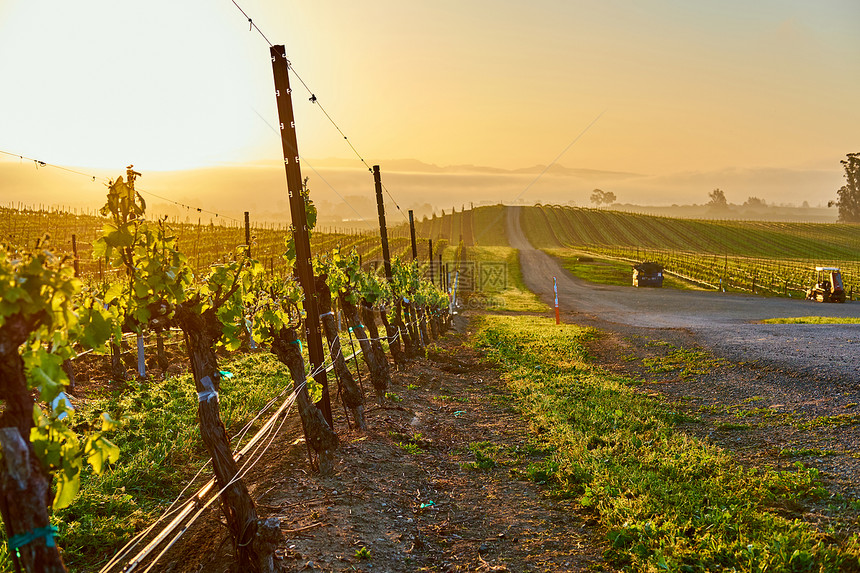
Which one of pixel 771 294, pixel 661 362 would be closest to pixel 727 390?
pixel 661 362

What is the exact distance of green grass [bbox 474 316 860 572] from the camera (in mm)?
6012

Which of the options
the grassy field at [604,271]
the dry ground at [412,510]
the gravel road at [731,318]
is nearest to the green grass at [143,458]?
the dry ground at [412,510]

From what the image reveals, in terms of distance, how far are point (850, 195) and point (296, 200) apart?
205468 millimetres

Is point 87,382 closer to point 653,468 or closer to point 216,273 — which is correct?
point 216,273

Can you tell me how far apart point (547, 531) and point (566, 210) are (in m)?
149

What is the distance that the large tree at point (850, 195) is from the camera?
540 ft

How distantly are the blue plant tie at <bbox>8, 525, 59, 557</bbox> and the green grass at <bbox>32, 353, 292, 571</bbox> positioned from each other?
1.48 meters

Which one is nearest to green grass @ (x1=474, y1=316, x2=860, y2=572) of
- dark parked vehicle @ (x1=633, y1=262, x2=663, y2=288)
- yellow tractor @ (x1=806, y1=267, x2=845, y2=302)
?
yellow tractor @ (x1=806, y1=267, x2=845, y2=302)

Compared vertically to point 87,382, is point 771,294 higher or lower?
lower

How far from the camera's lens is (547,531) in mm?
7207

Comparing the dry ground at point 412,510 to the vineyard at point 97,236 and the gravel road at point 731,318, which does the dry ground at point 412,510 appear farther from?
the vineyard at point 97,236

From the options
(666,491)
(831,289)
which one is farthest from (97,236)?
(831,289)

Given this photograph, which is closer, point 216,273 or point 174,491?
point 216,273

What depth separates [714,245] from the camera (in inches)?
3964
